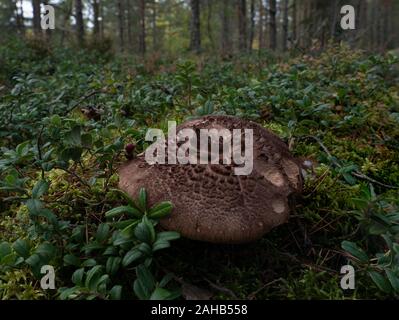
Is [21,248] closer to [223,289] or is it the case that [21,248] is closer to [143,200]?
[143,200]

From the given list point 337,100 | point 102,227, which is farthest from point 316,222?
point 337,100

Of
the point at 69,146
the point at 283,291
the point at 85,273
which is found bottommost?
the point at 283,291

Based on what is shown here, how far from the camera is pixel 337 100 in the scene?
490 centimetres

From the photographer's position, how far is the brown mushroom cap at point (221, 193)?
85.2 inches

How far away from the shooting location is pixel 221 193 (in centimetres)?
229

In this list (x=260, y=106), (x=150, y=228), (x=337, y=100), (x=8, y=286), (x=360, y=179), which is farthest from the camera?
(x=337, y=100)

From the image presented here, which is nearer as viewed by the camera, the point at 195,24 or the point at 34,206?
the point at 34,206

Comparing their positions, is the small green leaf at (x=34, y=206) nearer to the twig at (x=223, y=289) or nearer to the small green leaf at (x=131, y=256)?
the small green leaf at (x=131, y=256)

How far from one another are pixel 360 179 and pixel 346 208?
18.6 inches

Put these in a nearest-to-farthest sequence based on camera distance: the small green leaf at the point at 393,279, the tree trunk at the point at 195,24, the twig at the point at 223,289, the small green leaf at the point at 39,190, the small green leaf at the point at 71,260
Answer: the small green leaf at the point at 393,279
the twig at the point at 223,289
the small green leaf at the point at 71,260
the small green leaf at the point at 39,190
the tree trunk at the point at 195,24

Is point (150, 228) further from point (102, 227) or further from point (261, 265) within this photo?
point (261, 265)

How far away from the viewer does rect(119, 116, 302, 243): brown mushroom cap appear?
2.16 meters

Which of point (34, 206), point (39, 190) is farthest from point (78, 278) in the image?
point (39, 190)

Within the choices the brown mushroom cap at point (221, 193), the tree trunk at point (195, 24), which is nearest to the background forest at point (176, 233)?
the brown mushroom cap at point (221, 193)
